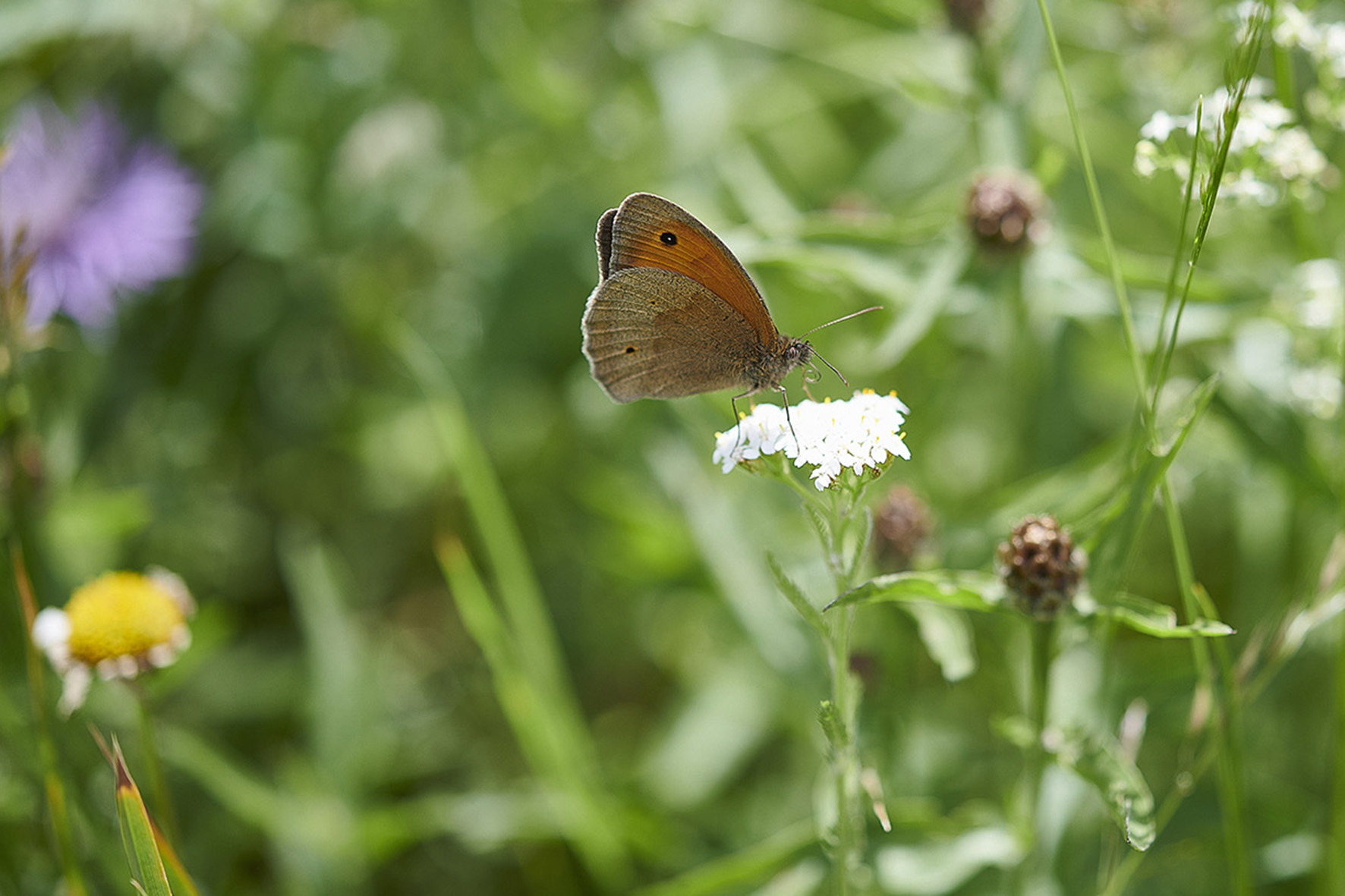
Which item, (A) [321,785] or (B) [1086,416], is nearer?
(A) [321,785]

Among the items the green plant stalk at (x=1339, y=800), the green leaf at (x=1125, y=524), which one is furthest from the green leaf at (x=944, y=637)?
the green plant stalk at (x=1339, y=800)

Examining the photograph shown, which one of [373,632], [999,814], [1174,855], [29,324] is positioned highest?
[29,324]

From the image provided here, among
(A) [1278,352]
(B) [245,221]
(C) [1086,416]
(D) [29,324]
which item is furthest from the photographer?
(B) [245,221]

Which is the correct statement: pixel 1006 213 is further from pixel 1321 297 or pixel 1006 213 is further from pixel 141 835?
pixel 141 835

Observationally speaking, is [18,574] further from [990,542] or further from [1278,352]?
[1278,352]

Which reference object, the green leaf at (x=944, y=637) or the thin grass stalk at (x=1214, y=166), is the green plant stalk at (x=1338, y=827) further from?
the thin grass stalk at (x=1214, y=166)

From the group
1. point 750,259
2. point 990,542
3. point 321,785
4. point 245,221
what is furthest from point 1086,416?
point 245,221

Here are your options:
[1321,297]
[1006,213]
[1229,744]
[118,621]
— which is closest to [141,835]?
[118,621]

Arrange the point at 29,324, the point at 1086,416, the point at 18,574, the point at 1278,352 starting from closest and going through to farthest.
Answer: the point at 18,574, the point at 1278,352, the point at 29,324, the point at 1086,416
